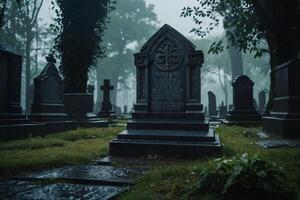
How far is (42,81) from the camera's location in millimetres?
12062

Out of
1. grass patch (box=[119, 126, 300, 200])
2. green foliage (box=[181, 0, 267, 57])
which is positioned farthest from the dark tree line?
grass patch (box=[119, 126, 300, 200])

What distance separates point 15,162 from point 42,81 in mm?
6986

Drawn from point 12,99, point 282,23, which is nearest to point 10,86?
point 12,99

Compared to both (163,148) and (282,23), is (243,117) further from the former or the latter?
(163,148)

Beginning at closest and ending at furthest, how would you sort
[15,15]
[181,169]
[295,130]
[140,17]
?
[181,169] → [295,130] → [15,15] → [140,17]

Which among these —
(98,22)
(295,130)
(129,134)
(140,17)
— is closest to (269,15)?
(295,130)

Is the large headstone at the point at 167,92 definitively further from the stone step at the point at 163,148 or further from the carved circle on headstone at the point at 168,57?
the stone step at the point at 163,148

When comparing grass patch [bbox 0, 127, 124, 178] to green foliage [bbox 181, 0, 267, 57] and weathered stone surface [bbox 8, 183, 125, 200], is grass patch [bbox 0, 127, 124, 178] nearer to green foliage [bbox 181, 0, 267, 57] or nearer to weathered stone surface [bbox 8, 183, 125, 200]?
weathered stone surface [bbox 8, 183, 125, 200]

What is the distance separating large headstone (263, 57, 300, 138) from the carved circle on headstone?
332 centimetres

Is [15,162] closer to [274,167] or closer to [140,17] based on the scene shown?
[274,167]

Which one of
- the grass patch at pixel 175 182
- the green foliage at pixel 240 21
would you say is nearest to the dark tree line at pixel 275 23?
the green foliage at pixel 240 21

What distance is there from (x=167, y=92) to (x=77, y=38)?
8453 mm

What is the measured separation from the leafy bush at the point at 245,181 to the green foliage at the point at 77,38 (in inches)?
465

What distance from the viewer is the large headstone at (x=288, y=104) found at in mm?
8414
